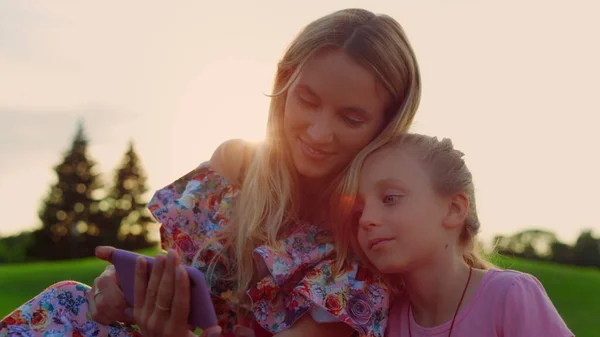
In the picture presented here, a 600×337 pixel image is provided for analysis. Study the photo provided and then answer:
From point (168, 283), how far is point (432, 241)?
3.44 ft

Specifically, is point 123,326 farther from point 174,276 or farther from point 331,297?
point 331,297

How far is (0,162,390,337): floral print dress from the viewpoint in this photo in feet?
9.91

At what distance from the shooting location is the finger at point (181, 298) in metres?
2.65

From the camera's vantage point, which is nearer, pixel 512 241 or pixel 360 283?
pixel 360 283

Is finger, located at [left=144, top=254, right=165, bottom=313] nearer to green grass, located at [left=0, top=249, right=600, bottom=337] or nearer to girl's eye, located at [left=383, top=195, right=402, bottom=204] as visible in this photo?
girl's eye, located at [left=383, top=195, right=402, bottom=204]

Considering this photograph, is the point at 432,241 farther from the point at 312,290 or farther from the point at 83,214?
the point at 83,214

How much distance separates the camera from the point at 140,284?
2.79m

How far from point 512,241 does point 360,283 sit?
70.4ft

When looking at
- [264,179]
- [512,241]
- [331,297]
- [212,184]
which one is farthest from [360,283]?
[512,241]

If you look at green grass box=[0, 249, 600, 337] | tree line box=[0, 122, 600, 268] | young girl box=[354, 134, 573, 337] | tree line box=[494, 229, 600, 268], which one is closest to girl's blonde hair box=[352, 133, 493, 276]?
young girl box=[354, 134, 573, 337]

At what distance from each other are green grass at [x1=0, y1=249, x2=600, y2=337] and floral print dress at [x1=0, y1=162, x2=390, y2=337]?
723 cm

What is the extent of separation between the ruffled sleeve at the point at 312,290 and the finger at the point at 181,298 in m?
0.54

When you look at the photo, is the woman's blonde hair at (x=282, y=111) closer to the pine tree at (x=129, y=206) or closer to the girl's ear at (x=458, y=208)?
the girl's ear at (x=458, y=208)

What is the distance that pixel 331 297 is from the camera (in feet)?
9.94
